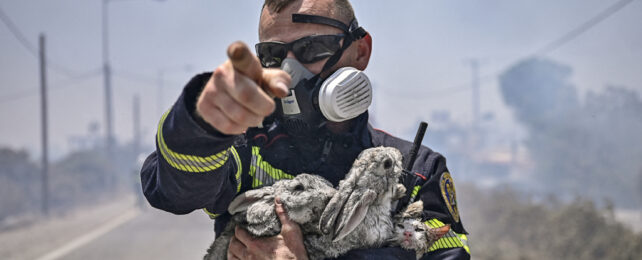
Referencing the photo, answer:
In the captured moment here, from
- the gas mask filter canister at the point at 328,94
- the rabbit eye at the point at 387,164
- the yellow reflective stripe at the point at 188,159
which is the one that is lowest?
the rabbit eye at the point at 387,164

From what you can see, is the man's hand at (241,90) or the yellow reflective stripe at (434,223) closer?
the man's hand at (241,90)

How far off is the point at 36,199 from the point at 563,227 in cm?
2401

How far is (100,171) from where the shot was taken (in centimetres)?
3116

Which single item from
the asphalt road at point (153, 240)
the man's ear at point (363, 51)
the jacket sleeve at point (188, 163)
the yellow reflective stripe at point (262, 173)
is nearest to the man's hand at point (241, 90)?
the jacket sleeve at point (188, 163)

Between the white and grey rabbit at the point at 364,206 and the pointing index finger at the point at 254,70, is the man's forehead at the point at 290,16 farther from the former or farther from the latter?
the pointing index finger at the point at 254,70

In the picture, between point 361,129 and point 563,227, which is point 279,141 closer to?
point 361,129

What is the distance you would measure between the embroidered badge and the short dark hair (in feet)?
3.16

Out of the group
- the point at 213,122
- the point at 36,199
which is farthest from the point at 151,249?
the point at 36,199

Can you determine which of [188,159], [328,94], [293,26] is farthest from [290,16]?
[188,159]

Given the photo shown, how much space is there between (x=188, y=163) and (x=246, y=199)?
1.58ft

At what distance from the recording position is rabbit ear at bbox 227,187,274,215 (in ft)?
6.55

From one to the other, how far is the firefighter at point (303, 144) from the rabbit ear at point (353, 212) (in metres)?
0.20

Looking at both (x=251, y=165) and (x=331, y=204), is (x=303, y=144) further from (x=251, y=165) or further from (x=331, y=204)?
(x=331, y=204)

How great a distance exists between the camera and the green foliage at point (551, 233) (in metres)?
10.8
